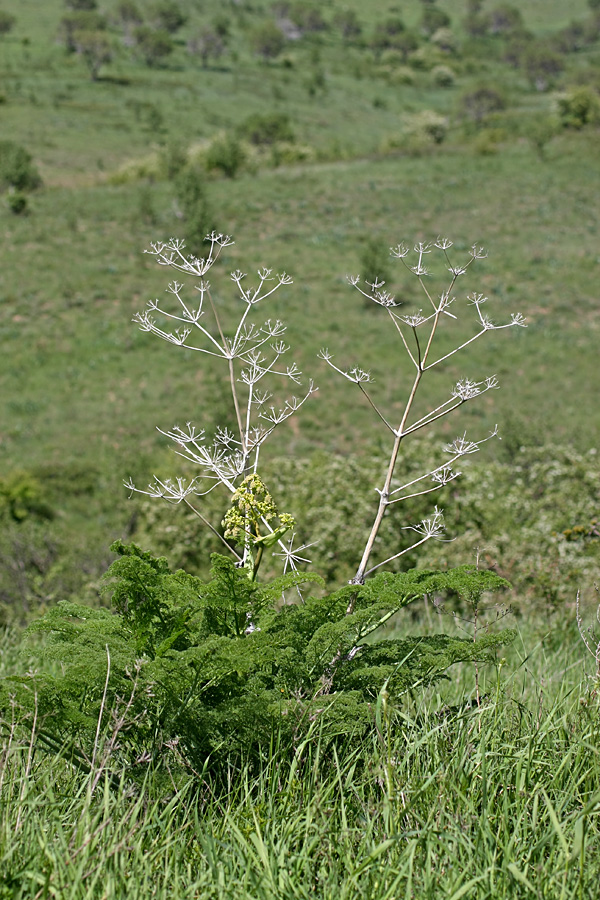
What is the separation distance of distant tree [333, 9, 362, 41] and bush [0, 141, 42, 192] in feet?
267

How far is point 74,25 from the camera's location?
231 feet

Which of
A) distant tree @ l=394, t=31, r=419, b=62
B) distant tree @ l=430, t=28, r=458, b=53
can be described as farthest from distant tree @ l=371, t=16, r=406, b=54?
distant tree @ l=430, t=28, r=458, b=53

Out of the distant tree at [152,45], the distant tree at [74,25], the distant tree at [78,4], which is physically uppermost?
the distant tree at [78,4]

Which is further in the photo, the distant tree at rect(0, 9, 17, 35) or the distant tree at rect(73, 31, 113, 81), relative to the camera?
the distant tree at rect(0, 9, 17, 35)

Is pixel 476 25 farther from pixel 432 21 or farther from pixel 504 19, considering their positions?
pixel 432 21

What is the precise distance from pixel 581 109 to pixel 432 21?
70961mm

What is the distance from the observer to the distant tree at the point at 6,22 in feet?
228

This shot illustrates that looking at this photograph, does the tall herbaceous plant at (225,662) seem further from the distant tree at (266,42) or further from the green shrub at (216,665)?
the distant tree at (266,42)

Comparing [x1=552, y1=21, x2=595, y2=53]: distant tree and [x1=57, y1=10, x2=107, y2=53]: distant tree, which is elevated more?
[x1=57, y1=10, x2=107, y2=53]: distant tree

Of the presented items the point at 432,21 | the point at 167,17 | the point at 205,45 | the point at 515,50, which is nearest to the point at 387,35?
the point at 432,21

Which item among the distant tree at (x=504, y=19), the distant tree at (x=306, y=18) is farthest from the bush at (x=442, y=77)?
the distant tree at (x=504, y=19)

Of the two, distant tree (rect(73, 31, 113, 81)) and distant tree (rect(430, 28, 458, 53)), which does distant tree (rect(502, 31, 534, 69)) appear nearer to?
distant tree (rect(430, 28, 458, 53))

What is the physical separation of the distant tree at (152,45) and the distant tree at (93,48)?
679cm

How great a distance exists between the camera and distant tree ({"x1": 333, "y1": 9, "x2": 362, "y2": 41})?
10281 cm
